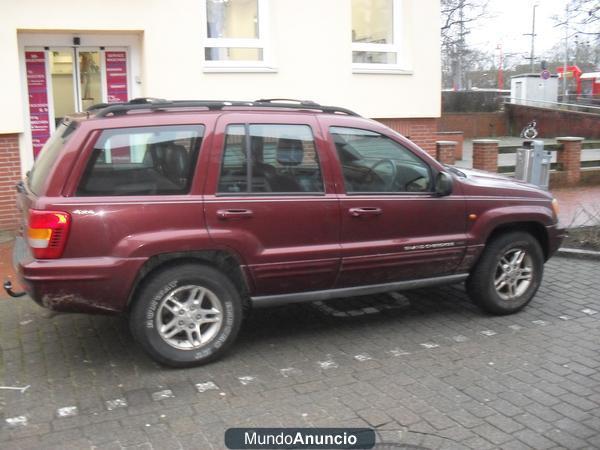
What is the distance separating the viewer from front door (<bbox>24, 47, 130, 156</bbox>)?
9031 mm

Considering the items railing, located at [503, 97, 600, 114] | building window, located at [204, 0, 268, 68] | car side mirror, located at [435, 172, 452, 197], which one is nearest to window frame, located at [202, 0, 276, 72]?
building window, located at [204, 0, 268, 68]

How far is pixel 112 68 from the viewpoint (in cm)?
949

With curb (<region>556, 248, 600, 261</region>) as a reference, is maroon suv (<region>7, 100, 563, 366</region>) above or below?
above

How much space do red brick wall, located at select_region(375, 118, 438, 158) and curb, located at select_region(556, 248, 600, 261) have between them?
12.6 feet

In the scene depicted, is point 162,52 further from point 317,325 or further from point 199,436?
point 199,436

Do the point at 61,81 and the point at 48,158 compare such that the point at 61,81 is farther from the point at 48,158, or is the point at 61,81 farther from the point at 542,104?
the point at 542,104

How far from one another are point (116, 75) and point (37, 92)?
1.12 meters

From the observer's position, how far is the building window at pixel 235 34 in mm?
9664

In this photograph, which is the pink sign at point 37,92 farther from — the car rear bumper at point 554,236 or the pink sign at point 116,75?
the car rear bumper at point 554,236

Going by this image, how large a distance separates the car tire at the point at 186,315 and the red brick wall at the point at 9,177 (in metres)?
5.12

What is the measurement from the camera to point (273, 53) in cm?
→ 990

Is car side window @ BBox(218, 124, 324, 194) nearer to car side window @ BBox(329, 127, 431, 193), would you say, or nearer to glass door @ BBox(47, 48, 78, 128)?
car side window @ BBox(329, 127, 431, 193)

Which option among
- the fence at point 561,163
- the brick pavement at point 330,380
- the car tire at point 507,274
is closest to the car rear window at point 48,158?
the brick pavement at point 330,380

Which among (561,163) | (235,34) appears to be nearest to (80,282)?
(235,34)
